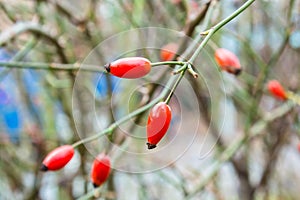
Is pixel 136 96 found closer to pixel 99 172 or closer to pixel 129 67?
pixel 99 172

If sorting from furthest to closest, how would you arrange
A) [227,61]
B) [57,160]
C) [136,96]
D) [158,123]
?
[136,96] < [227,61] < [57,160] < [158,123]

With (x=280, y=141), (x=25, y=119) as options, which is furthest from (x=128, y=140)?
(x=25, y=119)

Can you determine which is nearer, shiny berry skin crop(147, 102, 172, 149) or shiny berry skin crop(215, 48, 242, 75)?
shiny berry skin crop(147, 102, 172, 149)

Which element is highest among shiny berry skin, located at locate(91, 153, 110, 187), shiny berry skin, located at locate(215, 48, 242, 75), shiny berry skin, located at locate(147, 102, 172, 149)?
shiny berry skin, located at locate(215, 48, 242, 75)

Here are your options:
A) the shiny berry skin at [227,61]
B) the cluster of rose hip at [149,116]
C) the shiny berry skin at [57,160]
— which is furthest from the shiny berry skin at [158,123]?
the shiny berry skin at [227,61]

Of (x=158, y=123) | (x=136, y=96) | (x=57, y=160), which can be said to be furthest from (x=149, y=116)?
(x=136, y=96)

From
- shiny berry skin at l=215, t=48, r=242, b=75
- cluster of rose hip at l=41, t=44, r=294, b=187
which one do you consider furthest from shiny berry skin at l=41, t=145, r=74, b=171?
shiny berry skin at l=215, t=48, r=242, b=75

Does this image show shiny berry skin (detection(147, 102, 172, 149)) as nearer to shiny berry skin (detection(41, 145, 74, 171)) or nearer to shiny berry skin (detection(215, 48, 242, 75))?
shiny berry skin (detection(41, 145, 74, 171))

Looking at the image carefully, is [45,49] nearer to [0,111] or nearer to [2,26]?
[2,26]

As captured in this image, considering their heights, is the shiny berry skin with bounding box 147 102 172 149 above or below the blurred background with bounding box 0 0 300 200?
below
